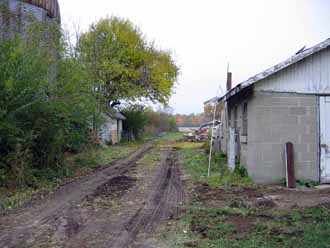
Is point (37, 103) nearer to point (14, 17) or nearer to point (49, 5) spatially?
point (14, 17)

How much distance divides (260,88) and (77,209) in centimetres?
609

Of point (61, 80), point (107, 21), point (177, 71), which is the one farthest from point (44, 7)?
point (177, 71)

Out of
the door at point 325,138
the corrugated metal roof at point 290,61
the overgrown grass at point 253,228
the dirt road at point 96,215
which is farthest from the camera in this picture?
the door at point 325,138

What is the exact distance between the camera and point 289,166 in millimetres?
10430

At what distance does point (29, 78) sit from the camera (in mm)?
9758

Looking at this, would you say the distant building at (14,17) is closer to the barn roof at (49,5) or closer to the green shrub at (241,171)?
the barn roof at (49,5)

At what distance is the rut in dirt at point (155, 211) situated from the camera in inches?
232

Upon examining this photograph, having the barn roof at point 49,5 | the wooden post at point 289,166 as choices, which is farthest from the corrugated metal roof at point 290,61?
the barn roof at point 49,5

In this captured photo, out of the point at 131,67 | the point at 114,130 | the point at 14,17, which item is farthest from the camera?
the point at 114,130

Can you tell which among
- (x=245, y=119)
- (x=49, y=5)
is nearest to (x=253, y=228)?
(x=245, y=119)

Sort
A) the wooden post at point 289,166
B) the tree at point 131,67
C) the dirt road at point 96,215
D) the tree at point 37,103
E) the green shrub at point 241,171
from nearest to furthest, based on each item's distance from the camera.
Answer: the dirt road at point 96,215, the tree at point 37,103, the wooden post at point 289,166, the green shrub at point 241,171, the tree at point 131,67

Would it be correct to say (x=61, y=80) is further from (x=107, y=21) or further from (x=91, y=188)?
(x=107, y=21)

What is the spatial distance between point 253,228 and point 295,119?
5.56 m

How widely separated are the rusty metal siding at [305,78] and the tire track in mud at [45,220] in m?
5.90
